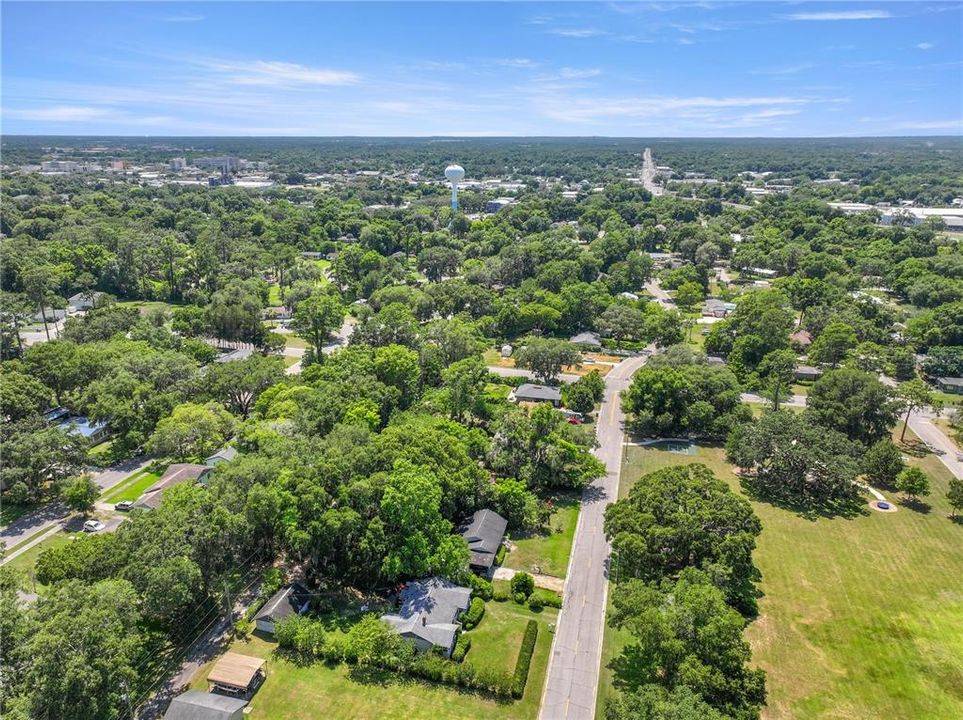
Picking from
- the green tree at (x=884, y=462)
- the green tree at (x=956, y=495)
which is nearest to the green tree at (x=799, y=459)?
the green tree at (x=884, y=462)

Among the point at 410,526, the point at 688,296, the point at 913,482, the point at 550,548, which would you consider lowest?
the point at 550,548

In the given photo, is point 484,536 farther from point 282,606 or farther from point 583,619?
point 282,606

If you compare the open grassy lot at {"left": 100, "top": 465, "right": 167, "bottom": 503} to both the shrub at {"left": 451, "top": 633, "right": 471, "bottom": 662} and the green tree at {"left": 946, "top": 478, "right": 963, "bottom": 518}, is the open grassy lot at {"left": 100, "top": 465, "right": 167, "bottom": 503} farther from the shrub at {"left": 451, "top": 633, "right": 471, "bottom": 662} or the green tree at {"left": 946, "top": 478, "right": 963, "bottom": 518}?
the green tree at {"left": 946, "top": 478, "right": 963, "bottom": 518}

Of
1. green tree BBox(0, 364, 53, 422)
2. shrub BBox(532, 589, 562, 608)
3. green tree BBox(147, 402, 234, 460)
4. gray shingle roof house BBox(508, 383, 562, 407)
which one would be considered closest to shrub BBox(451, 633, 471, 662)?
shrub BBox(532, 589, 562, 608)

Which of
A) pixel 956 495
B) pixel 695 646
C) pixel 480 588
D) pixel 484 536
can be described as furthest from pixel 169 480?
pixel 956 495

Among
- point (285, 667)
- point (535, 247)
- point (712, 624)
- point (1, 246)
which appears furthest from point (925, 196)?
point (1, 246)

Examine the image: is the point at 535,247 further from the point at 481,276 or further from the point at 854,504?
the point at 854,504

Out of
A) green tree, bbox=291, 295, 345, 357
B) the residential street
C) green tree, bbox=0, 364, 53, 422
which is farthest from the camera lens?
green tree, bbox=291, 295, 345, 357

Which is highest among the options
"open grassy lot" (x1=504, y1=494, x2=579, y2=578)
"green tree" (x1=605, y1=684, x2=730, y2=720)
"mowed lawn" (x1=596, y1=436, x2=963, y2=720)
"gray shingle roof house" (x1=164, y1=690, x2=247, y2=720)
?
"green tree" (x1=605, y1=684, x2=730, y2=720)
